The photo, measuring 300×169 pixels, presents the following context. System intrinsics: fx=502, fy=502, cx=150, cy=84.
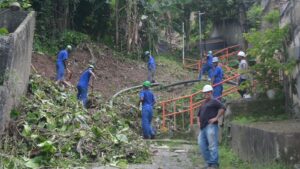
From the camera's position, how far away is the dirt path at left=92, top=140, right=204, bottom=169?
8.74m

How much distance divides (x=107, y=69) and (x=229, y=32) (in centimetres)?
1261

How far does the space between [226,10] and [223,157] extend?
69.6 feet

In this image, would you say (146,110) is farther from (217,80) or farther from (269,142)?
(269,142)

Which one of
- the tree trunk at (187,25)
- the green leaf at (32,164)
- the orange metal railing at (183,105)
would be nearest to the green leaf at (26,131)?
the green leaf at (32,164)

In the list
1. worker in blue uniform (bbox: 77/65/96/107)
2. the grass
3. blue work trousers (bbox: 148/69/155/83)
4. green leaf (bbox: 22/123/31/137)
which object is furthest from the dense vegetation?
green leaf (bbox: 22/123/31/137)

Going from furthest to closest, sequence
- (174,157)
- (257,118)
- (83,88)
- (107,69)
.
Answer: (107,69), (83,88), (257,118), (174,157)

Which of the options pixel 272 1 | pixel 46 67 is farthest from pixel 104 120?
pixel 46 67

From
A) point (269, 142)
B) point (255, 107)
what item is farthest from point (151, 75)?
point (269, 142)

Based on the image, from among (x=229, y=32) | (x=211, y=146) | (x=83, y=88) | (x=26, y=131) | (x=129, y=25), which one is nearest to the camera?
(x=26, y=131)

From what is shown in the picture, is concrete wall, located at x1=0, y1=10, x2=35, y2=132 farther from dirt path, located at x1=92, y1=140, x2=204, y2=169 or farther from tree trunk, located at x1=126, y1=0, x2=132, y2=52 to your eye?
tree trunk, located at x1=126, y1=0, x2=132, y2=52

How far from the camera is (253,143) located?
27.0 ft

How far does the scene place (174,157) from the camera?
32.7ft

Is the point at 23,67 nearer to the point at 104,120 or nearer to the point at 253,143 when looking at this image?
the point at 104,120

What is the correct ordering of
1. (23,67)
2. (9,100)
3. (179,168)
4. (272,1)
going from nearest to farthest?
(9,100) < (179,168) < (23,67) < (272,1)
